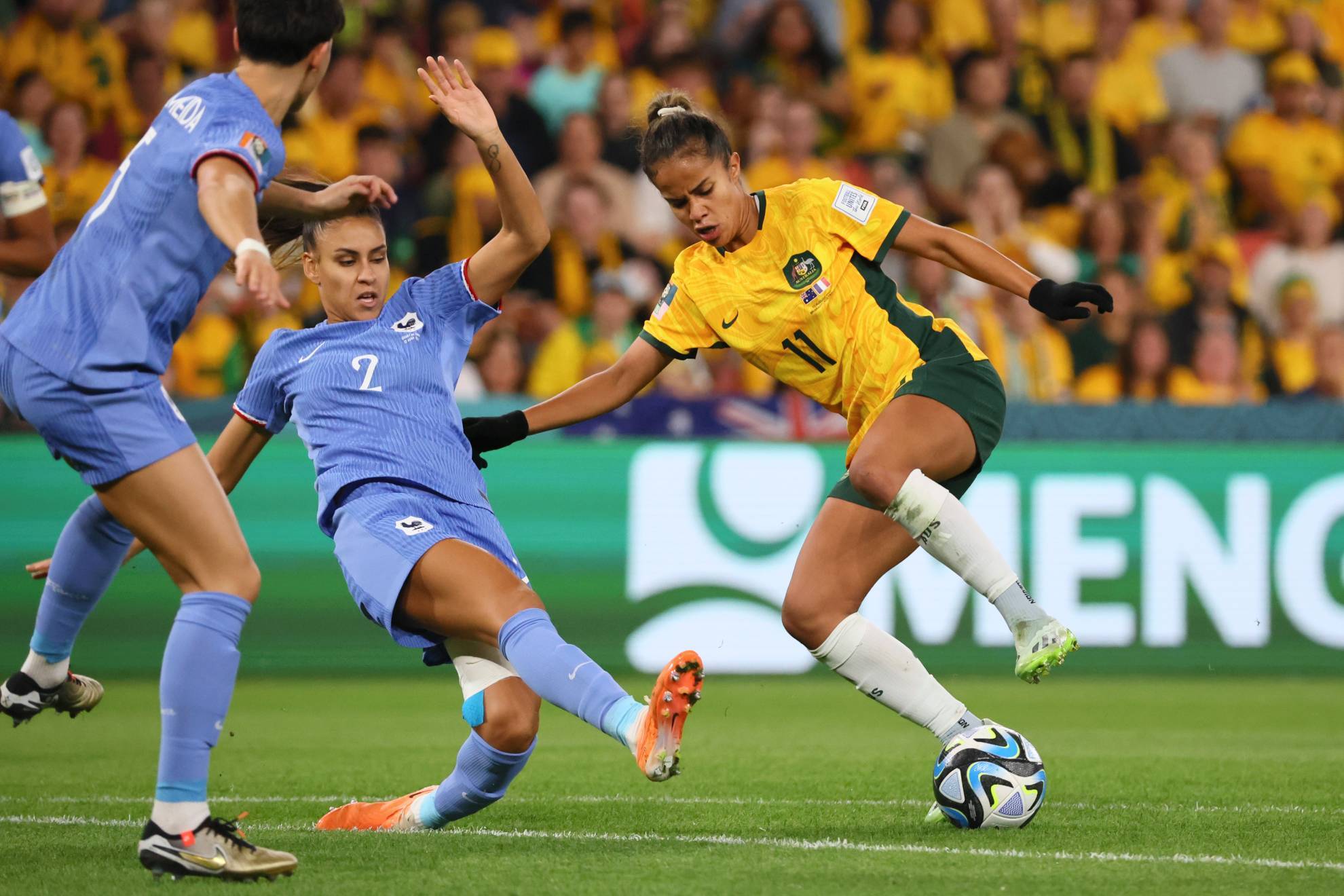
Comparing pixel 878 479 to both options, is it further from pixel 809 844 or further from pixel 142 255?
pixel 142 255

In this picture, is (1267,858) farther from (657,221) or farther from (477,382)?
(657,221)

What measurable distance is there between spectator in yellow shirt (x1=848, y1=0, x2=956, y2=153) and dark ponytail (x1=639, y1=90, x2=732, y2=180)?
22.8 feet

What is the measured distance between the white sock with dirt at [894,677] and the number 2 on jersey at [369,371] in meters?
1.51

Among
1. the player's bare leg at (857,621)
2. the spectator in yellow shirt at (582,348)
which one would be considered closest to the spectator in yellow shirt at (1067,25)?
the spectator in yellow shirt at (582,348)

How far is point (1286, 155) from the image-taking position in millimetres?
12602

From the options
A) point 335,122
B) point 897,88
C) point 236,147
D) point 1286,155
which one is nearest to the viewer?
point 236,147

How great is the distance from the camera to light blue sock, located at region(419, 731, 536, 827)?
15.1ft

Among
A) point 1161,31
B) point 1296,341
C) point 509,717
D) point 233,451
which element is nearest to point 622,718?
point 509,717

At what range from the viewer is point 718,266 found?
5.39 m

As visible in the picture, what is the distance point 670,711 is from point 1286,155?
10.2 meters

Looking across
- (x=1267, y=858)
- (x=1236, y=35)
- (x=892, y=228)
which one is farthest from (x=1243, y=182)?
(x=1267, y=858)

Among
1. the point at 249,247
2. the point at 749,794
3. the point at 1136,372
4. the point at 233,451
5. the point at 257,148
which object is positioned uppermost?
the point at 257,148

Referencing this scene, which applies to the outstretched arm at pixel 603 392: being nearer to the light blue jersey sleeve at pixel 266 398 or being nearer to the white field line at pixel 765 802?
the light blue jersey sleeve at pixel 266 398

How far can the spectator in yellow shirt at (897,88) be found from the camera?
12.2 metres
